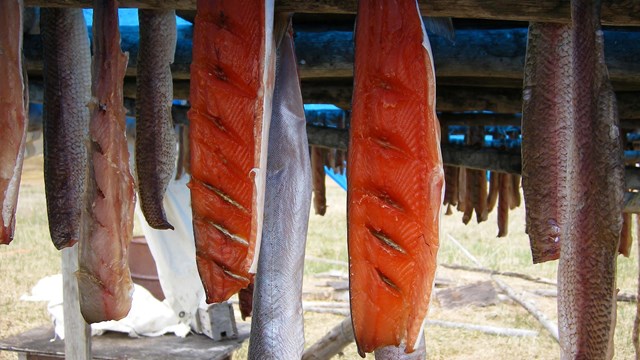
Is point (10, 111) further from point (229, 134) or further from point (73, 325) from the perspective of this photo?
point (73, 325)

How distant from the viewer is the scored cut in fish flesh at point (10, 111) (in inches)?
64.2

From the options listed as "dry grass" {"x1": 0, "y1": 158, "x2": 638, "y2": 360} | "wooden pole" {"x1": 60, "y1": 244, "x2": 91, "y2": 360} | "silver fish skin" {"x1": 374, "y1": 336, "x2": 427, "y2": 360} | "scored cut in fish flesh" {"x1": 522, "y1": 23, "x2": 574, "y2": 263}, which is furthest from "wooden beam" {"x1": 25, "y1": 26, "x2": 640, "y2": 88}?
"dry grass" {"x1": 0, "y1": 158, "x2": 638, "y2": 360}

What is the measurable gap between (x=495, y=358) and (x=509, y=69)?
7215 millimetres

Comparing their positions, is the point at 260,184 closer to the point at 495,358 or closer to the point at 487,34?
the point at 487,34

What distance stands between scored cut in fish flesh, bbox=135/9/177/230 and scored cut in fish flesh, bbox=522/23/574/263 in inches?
35.6

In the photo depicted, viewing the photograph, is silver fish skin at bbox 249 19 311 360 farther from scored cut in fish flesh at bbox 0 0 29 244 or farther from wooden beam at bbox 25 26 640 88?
wooden beam at bbox 25 26 640 88

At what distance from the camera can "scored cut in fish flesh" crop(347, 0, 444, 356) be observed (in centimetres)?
134

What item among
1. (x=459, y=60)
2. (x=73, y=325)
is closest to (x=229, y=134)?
(x=459, y=60)

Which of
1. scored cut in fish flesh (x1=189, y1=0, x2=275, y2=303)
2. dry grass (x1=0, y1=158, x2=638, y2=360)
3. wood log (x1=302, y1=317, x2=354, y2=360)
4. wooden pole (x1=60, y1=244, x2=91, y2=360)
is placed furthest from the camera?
dry grass (x1=0, y1=158, x2=638, y2=360)

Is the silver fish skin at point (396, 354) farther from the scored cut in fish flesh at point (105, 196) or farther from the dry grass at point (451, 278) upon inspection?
the dry grass at point (451, 278)

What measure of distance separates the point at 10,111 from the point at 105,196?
304 mm

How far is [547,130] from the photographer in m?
1.57

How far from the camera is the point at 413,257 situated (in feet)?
4.43

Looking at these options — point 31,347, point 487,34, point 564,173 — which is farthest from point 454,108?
point 31,347
